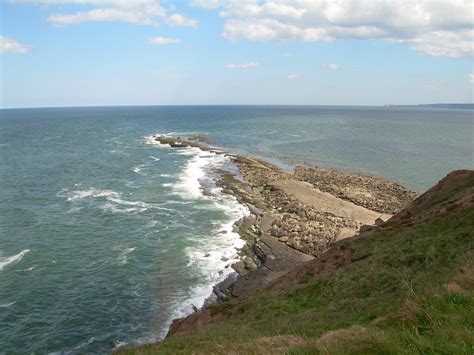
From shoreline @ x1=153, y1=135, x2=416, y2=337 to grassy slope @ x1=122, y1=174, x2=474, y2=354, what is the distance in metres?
4.96

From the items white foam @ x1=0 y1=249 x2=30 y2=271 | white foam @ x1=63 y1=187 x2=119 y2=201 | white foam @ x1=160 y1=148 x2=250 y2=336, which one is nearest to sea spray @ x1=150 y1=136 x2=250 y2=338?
white foam @ x1=160 y1=148 x2=250 y2=336

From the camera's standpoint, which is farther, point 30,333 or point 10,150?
point 10,150

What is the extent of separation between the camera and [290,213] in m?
54.7

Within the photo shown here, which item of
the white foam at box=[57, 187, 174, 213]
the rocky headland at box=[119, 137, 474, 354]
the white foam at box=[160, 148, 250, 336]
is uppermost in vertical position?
the rocky headland at box=[119, 137, 474, 354]

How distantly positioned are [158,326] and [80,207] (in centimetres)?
3075

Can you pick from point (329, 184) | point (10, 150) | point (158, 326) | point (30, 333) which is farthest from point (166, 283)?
point (10, 150)

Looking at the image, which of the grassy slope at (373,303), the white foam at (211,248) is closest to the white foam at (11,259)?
the white foam at (211,248)

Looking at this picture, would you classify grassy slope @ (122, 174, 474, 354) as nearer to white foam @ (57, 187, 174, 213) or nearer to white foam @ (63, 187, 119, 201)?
white foam @ (57, 187, 174, 213)

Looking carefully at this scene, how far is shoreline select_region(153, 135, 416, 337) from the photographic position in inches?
1430

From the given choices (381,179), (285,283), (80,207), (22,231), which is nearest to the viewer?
(285,283)

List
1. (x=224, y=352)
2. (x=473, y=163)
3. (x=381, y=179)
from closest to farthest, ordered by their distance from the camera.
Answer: (x=224, y=352), (x=381, y=179), (x=473, y=163)

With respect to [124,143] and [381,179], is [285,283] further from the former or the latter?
[124,143]

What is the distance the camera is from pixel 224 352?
42.3ft

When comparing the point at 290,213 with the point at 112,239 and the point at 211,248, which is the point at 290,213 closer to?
the point at 211,248
